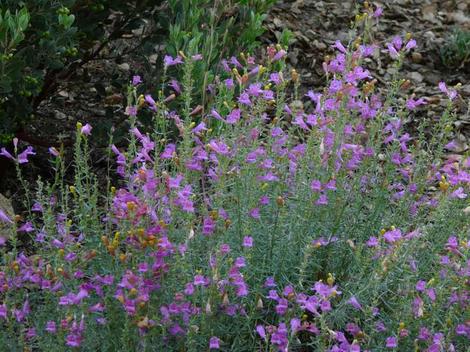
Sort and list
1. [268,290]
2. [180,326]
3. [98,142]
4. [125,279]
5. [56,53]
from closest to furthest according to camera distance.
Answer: [125,279]
[180,326]
[268,290]
[56,53]
[98,142]

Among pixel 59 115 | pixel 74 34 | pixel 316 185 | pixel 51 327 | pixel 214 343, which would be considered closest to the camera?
pixel 214 343

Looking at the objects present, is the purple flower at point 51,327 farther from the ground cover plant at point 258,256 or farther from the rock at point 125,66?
the rock at point 125,66

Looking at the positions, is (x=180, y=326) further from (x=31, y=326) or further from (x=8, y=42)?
(x=8, y=42)

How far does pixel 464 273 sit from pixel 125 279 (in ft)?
3.56

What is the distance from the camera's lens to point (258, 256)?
9.47 ft

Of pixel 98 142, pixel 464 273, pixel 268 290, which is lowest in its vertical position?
pixel 98 142

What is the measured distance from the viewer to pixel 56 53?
3.62 meters

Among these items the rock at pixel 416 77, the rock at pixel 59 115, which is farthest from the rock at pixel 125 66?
the rock at pixel 416 77

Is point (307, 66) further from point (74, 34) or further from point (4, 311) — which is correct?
point (4, 311)

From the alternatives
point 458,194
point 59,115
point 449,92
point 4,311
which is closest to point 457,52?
point 59,115

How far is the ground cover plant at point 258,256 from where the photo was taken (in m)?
2.47

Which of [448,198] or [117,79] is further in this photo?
[117,79]

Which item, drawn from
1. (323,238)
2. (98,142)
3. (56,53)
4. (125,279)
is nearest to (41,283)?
(125,279)

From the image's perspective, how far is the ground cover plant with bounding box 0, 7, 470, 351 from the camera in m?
2.47
